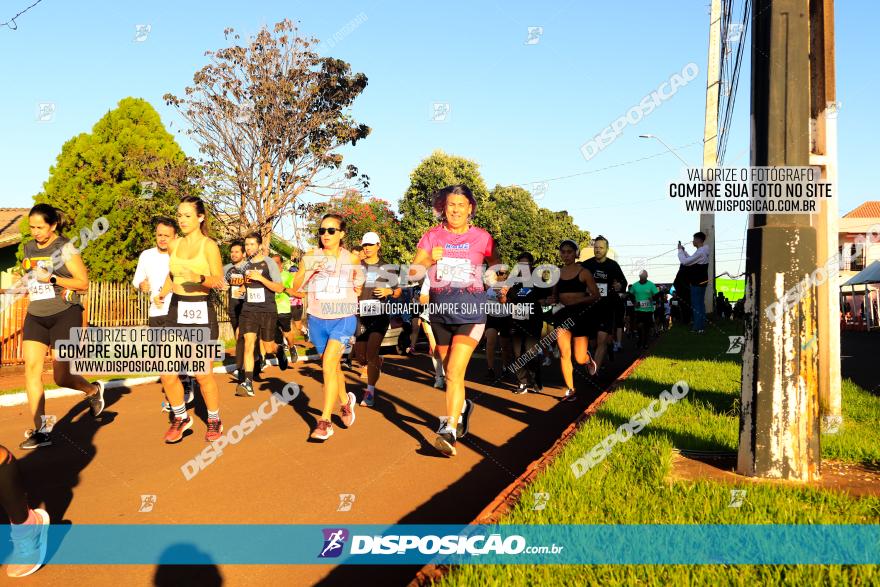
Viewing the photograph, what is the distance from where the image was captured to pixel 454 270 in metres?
6.18

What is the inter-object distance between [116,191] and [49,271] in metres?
19.5

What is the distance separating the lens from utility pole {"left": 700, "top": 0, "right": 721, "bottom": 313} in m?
24.1

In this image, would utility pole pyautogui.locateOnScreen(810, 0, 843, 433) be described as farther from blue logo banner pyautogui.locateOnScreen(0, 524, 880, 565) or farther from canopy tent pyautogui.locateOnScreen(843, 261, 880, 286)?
canopy tent pyautogui.locateOnScreen(843, 261, 880, 286)

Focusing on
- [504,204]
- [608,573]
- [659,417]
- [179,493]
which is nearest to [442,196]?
[659,417]

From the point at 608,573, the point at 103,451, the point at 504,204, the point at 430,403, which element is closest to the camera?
the point at 608,573

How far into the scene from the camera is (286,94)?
23.4 m

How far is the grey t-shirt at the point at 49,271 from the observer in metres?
6.29

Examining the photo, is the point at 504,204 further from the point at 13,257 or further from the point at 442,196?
the point at 442,196

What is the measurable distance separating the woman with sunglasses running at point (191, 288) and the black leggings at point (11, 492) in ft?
9.99

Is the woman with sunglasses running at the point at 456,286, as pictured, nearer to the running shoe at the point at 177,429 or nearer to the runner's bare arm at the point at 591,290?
the running shoe at the point at 177,429

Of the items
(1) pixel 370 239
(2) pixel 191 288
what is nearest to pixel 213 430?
(2) pixel 191 288

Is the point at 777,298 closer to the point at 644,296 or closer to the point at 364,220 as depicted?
the point at 644,296

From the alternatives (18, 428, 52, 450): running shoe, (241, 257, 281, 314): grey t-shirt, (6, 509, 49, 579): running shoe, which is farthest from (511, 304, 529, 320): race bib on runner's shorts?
(6, 509, 49, 579): running shoe

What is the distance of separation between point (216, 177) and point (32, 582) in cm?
2190
